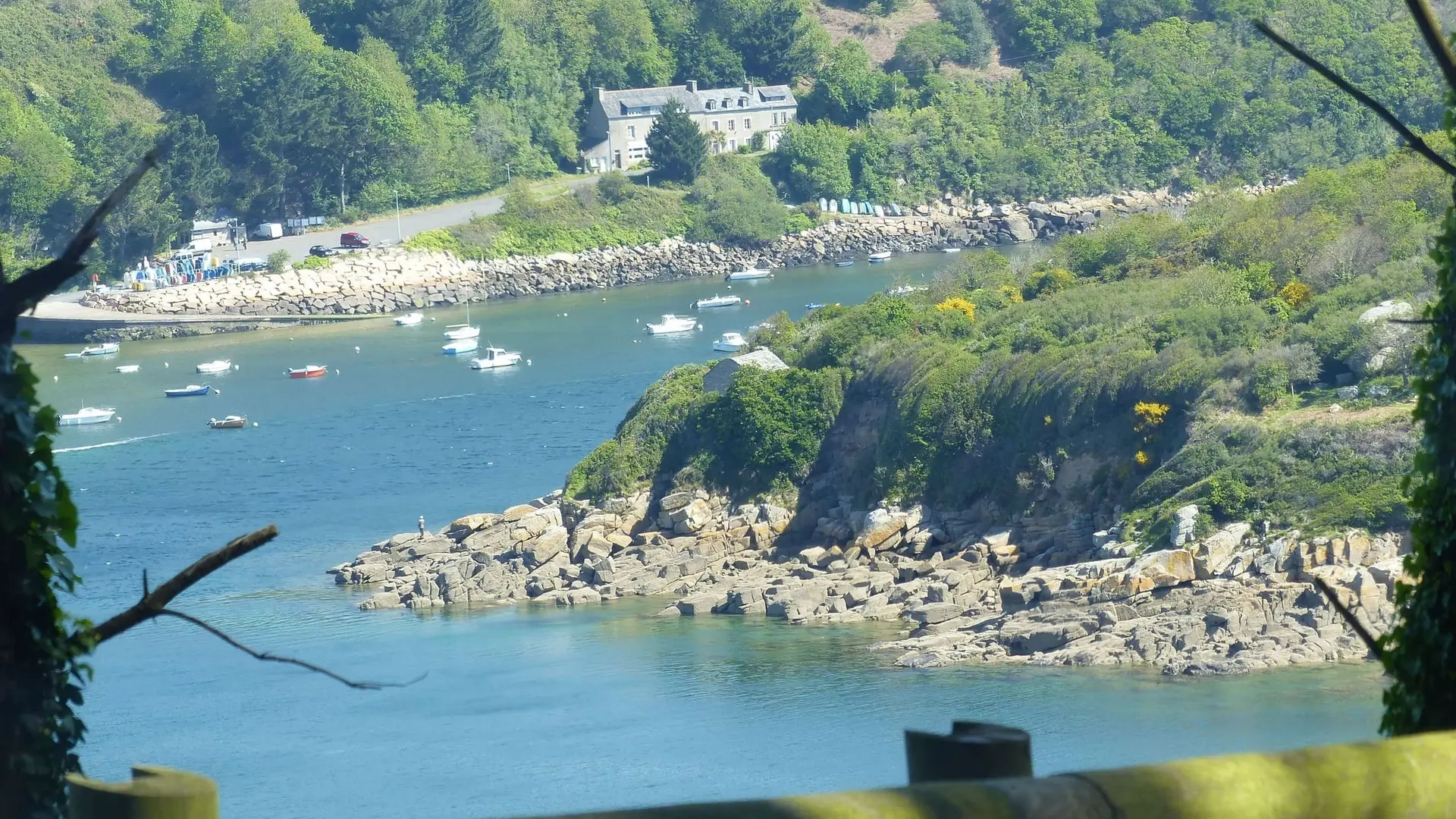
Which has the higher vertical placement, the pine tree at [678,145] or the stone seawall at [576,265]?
the pine tree at [678,145]

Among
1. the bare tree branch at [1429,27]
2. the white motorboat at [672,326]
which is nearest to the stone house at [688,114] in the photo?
the white motorboat at [672,326]

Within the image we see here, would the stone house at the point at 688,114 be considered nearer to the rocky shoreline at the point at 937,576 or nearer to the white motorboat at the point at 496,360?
the white motorboat at the point at 496,360

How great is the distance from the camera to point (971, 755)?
2799 millimetres

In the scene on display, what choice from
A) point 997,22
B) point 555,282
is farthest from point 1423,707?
point 997,22

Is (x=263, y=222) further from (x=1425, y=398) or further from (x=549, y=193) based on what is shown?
(x=1425, y=398)

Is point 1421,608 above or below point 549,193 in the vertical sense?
below

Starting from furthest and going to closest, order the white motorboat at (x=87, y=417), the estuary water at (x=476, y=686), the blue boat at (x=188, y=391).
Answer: the blue boat at (x=188, y=391), the white motorboat at (x=87, y=417), the estuary water at (x=476, y=686)

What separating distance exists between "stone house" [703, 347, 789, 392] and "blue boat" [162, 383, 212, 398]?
22.6 m

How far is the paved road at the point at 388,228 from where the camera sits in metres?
72.4

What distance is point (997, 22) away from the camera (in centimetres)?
10019

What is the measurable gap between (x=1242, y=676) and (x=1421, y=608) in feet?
58.8

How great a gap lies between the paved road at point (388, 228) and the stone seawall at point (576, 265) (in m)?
2.47

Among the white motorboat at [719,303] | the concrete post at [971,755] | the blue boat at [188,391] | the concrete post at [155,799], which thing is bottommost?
the blue boat at [188,391]

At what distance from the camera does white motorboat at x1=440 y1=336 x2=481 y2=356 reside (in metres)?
58.0
